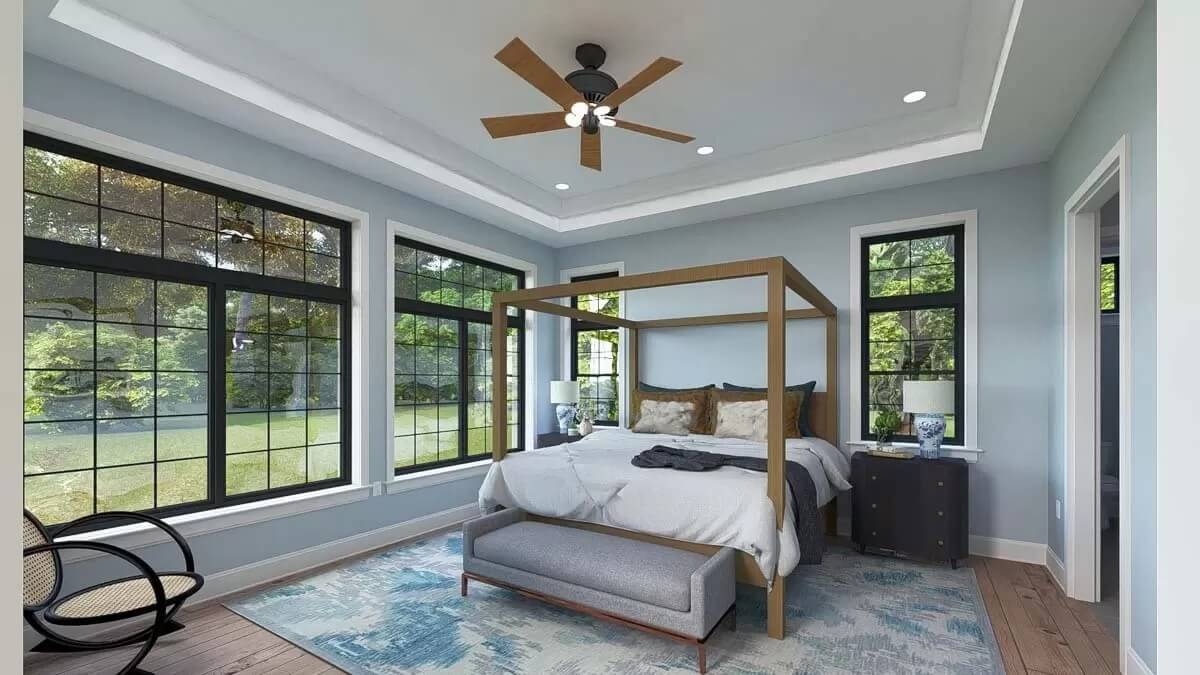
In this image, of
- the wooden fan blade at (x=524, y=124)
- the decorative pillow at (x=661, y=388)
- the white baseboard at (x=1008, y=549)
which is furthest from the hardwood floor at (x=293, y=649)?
the wooden fan blade at (x=524, y=124)

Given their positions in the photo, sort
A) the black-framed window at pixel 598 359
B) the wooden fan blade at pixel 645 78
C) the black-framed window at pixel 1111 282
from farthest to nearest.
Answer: the black-framed window at pixel 598 359 < the black-framed window at pixel 1111 282 < the wooden fan blade at pixel 645 78

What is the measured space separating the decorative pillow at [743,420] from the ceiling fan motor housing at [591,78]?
2.59 metres

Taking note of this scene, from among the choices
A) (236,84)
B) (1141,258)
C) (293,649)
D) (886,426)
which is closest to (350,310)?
(236,84)

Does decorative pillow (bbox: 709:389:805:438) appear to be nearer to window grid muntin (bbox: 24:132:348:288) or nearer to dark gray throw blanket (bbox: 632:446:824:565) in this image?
dark gray throw blanket (bbox: 632:446:824:565)

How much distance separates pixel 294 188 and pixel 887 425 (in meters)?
4.63

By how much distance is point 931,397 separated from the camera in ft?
12.6

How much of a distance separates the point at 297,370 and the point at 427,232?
1.56m

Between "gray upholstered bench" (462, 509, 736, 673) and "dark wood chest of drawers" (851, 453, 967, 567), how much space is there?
1661 millimetres

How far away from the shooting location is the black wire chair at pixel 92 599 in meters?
2.24

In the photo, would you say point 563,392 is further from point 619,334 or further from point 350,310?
point 350,310

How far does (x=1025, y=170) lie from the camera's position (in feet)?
13.3

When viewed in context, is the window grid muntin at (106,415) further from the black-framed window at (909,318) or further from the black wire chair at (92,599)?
the black-framed window at (909,318)

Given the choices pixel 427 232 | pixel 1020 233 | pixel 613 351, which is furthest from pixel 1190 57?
pixel 613 351

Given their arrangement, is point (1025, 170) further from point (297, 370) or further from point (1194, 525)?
point (297, 370)
